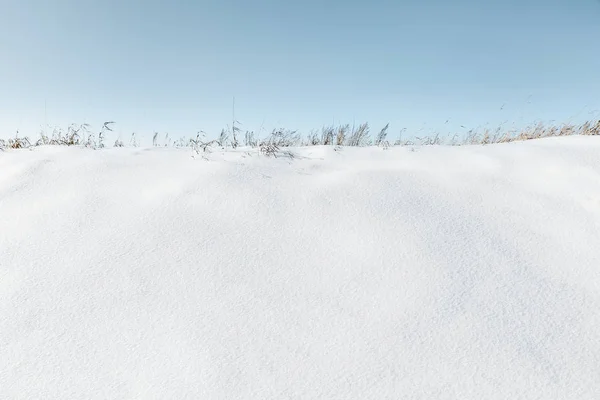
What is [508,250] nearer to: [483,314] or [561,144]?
[483,314]

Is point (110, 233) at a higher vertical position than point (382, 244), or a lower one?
lower

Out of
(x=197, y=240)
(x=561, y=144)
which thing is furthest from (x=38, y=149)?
(x=561, y=144)

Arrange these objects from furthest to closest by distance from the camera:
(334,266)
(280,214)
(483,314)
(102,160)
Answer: (102,160), (280,214), (334,266), (483,314)

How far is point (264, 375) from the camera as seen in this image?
1.25m

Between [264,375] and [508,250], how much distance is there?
3.84ft

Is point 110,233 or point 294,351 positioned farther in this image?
point 110,233

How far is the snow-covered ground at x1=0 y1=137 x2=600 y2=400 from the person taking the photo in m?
1.25

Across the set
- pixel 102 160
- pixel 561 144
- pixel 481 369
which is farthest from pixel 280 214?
pixel 561 144

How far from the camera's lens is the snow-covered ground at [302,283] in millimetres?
1251

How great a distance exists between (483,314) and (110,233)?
160cm

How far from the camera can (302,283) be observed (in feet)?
5.26

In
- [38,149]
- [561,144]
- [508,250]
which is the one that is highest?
[561,144]

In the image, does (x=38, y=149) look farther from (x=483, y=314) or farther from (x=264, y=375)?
(x=483, y=314)

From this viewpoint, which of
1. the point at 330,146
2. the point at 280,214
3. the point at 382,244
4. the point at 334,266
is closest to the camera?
the point at 334,266
